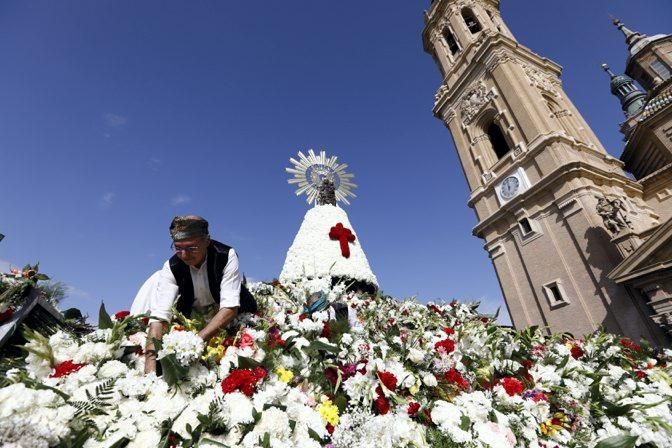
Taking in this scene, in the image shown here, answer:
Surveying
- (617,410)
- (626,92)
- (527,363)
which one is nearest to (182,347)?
(527,363)

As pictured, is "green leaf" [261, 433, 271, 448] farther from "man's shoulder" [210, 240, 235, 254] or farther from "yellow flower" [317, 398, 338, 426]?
"man's shoulder" [210, 240, 235, 254]

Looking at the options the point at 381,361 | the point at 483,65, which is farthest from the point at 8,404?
the point at 483,65

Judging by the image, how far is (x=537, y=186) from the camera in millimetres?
13578

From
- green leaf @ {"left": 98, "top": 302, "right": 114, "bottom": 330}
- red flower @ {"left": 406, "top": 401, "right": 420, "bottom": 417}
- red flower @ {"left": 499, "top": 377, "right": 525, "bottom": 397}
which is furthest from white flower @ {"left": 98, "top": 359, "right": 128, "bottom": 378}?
red flower @ {"left": 499, "top": 377, "right": 525, "bottom": 397}

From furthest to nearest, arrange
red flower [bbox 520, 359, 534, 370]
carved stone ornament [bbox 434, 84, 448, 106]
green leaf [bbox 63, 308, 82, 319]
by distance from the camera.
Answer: carved stone ornament [bbox 434, 84, 448, 106] → green leaf [bbox 63, 308, 82, 319] → red flower [bbox 520, 359, 534, 370]

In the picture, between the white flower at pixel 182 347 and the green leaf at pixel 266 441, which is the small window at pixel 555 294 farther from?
the white flower at pixel 182 347

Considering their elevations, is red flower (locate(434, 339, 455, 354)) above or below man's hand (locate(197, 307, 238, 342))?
below

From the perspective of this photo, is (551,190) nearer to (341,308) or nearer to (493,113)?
(493,113)

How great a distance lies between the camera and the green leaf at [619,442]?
2.03m

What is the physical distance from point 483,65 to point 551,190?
9.18m

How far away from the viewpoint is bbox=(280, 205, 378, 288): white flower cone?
5.84m

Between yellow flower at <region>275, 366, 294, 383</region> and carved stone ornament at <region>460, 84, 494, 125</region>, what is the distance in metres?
19.2

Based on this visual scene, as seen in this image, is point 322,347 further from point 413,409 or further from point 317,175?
point 317,175

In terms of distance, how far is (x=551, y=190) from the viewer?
1334cm
